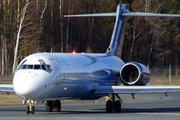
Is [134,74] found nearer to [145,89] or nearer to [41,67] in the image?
[145,89]

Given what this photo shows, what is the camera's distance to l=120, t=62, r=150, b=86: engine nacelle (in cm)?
1883

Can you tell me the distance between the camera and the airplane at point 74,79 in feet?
48.0

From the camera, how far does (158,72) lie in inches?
1590

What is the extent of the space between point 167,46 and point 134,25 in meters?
11.6

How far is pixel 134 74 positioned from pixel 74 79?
453cm

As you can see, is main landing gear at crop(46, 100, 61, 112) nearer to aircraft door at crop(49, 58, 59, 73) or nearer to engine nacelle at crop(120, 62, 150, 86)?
aircraft door at crop(49, 58, 59, 73)

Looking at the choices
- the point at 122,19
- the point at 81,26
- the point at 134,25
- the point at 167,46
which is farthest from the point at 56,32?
the point at 122,19

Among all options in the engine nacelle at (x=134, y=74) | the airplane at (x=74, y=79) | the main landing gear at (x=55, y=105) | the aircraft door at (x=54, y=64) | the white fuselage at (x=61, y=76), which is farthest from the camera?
the engine nacelle at (x=134, y=74)

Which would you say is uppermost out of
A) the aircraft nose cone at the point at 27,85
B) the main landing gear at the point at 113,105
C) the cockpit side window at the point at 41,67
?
the cockpit side window at the point at 41,67

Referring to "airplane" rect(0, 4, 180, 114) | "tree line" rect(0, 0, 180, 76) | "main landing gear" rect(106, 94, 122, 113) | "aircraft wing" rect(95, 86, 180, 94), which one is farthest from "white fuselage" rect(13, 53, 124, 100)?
"tree line" rect(0, 0, 180, 76)

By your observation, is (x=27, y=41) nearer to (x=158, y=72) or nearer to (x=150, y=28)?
(x=158, y=72)

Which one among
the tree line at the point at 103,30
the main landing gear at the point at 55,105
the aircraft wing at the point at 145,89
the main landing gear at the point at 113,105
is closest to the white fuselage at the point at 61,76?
the main landing gear at the point at 113,105

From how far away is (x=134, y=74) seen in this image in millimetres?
19969

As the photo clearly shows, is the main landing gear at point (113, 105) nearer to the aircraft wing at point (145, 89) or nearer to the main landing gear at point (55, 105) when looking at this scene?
the aircraft wing at point (145, 89)
